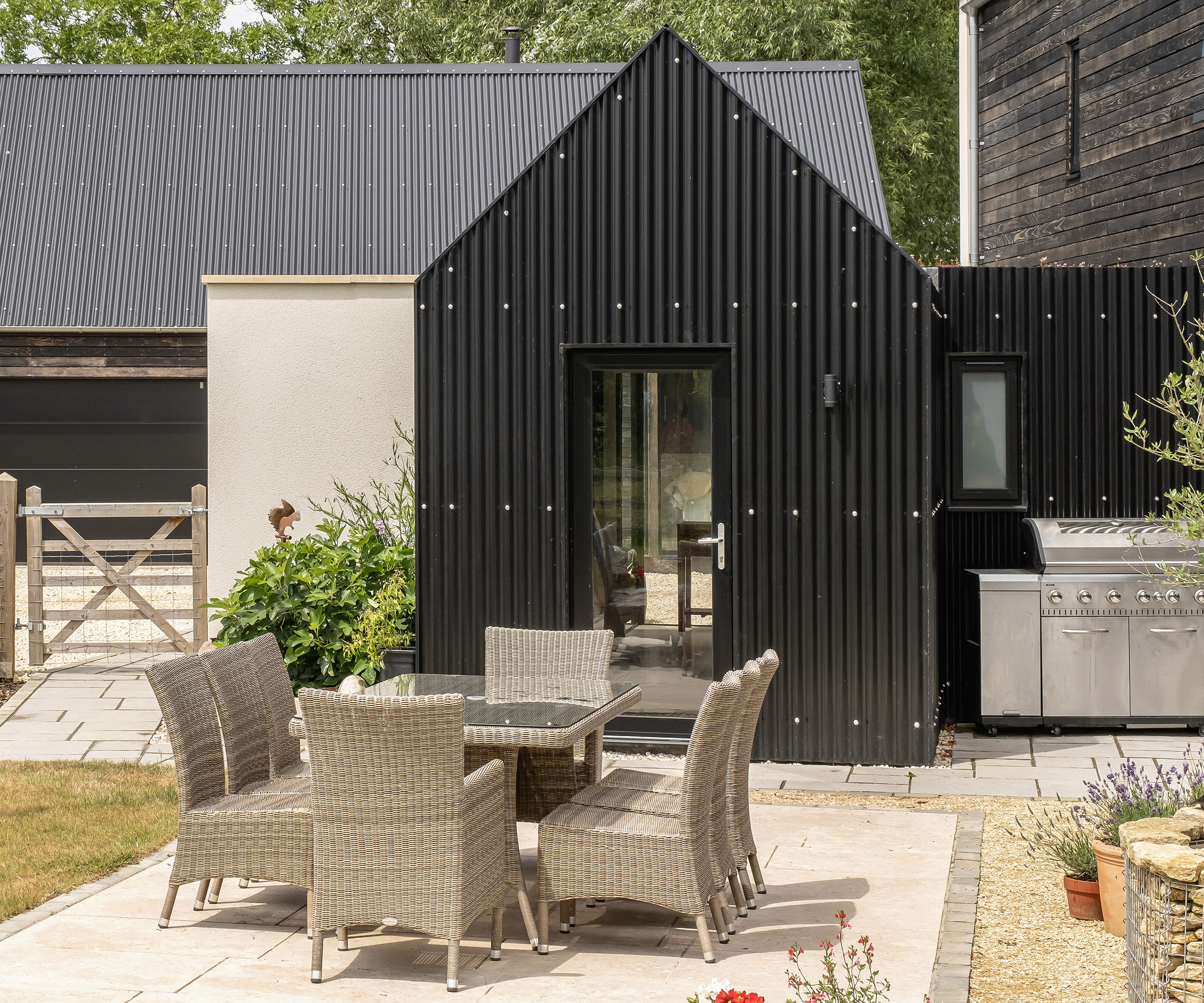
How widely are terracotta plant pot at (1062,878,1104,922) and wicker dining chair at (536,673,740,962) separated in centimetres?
139

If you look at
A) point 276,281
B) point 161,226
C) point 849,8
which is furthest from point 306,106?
point 849,8

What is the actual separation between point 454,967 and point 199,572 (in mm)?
7006

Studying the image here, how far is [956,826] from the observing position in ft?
22.2

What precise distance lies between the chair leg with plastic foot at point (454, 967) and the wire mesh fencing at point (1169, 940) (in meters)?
2.14

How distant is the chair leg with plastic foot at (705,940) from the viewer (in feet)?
16.0

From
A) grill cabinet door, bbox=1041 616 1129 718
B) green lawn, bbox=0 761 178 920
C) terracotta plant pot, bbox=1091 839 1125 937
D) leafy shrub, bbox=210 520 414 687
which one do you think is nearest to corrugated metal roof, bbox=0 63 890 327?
leafy shrub, bbox=210 520 414 687

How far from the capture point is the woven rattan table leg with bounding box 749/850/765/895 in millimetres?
5648

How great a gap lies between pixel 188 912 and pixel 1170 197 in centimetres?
1013

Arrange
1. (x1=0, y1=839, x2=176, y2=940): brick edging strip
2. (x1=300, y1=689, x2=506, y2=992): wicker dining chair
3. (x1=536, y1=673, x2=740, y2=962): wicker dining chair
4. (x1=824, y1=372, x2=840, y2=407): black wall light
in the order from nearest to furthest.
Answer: (x1=300, y1=689, x2=506, y2=992): wicker dining chair
(x1=536, y1=673, x2=740, y2=962): wicker dining chair
(x1=0, y1=839, x2=176, y2=940): brick edging strip
(x1=824, y1=372, x2=840, y2=407): black wall light

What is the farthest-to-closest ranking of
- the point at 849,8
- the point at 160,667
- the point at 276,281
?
the point at 849,8 → the point at 276,281 → the point at 160,667

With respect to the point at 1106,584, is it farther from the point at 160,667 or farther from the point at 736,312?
the point at 160,667

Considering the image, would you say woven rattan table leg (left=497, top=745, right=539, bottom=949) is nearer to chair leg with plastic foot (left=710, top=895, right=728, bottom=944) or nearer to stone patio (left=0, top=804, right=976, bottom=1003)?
stone patio (left=0, top=804, right=976, bottom=1003)

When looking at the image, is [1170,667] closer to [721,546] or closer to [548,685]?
[721,546]

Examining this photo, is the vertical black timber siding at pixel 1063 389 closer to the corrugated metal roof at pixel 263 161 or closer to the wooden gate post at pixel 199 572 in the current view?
the wooden gate post at pixel 199 572
